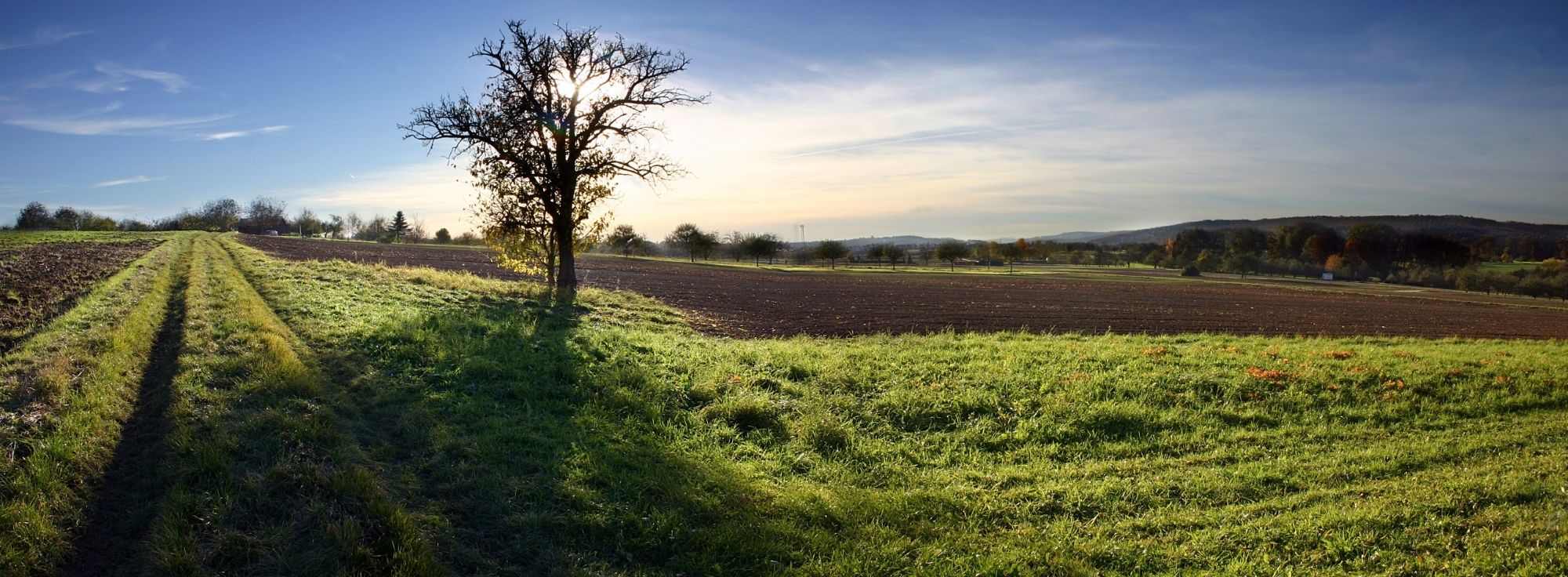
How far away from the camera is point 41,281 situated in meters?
18.9

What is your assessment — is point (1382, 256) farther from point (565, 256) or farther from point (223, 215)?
point (223, 215)

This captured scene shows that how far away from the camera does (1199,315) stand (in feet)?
103

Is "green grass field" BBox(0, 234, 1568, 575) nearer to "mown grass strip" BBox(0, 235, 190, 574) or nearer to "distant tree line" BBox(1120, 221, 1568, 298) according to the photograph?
"mown grass strip" BBox(0, 235, 190, 574)

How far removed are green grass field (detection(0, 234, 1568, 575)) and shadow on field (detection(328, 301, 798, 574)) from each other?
0.03 meters

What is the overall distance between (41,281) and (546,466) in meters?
22.0

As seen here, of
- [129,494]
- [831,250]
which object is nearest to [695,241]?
[831,250]

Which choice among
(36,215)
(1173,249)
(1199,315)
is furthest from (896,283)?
(36,215)

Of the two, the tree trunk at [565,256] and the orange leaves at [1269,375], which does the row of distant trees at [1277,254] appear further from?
the orange leaves at [1269,375]

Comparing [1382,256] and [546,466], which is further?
[1382,256]

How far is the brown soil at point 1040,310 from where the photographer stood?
79.8 ft

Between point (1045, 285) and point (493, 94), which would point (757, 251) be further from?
point (493, 94)

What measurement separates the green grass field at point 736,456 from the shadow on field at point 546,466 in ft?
0.11

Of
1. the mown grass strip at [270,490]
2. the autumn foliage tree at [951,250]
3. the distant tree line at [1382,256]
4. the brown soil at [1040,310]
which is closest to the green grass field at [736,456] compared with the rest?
the mown grass strip at [270,490]

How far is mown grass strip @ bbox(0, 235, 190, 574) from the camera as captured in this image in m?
4.91
